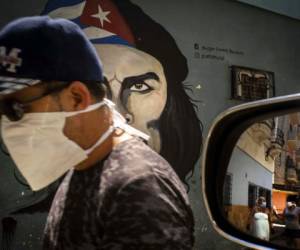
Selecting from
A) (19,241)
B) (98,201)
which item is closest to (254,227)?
(98,201)

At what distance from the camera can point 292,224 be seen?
1.07 meters

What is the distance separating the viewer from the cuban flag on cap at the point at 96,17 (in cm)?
731

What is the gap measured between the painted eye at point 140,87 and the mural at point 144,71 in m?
0.01

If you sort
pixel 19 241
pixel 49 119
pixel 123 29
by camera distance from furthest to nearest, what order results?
pixel 123 29 < pixel 19 241 < pixel 49 119

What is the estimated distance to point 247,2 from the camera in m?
8.62

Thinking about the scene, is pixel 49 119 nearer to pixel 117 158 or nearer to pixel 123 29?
pixel 117 158

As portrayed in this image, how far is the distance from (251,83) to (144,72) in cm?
196

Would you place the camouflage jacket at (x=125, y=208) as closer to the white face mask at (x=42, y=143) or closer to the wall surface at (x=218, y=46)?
the white face mask at (x=42, y=143)

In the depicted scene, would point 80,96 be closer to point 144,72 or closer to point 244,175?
point 244,175

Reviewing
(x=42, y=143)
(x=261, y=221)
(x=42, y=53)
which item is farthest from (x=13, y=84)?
(x=261, y=221)

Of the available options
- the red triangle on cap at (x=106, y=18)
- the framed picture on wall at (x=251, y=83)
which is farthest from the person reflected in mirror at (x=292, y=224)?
the framed picture on wall at (x=251, y=83)

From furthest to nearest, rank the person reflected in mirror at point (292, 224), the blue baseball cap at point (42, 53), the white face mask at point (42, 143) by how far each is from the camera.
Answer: the white face mask at point (42, 143)
the blue baseball cap at point (42, 53)
the person reflected in mirror at point (292, 224)

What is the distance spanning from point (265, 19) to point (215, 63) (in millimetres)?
1343

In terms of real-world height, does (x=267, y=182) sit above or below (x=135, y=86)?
below
